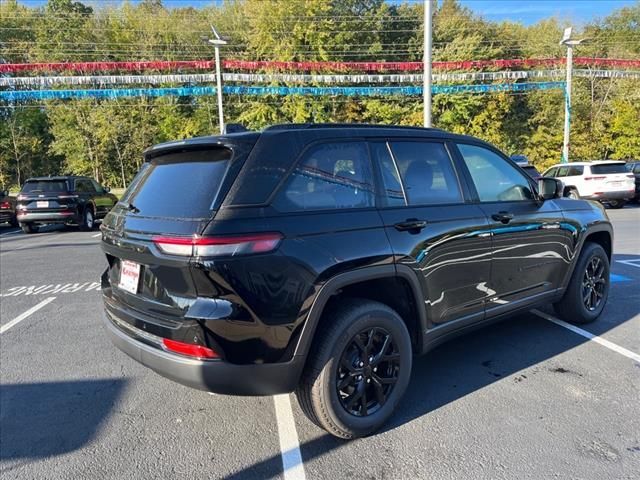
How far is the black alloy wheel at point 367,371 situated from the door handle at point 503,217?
1.37 m

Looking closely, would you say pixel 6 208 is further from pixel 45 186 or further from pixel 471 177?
pixel 471 177

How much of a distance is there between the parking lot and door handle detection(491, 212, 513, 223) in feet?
3.92

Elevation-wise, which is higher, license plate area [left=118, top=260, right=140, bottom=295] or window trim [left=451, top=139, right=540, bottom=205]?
window trim [left=451, top=139, right=540, bottom=205]

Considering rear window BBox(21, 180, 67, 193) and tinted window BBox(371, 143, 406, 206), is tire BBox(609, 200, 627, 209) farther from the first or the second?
rear window BBox(21, 180, 67, 193)

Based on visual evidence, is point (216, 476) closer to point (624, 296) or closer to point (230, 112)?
point (624, 296)

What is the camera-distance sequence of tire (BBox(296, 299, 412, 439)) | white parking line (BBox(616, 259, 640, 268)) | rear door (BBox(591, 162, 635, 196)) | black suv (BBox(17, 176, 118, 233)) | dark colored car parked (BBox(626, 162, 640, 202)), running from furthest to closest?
dark colored car parked (BBox(626, 162, 640, 202)) < rear door (BBox(591, 162, 635, 196)) < black suv (BBox(17, 176, 118, 233)) < white parking line (BBox(616, 259, 640, 268)) < tire (BBox(296, 299, 412, 439))

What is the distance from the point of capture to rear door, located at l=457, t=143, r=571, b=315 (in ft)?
11.3

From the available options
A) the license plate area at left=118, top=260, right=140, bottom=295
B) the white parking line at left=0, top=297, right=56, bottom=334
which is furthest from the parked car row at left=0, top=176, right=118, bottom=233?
the license plate area at left=118, top=260, right=140, bottom=295

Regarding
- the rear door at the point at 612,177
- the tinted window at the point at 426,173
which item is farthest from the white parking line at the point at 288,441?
the rear door at the point at 612,177

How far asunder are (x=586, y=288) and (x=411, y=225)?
272 centimetres

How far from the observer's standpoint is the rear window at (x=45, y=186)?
42.6 ft

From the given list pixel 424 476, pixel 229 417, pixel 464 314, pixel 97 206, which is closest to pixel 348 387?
pixel 424 476

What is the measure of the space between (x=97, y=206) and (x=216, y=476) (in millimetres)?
14296

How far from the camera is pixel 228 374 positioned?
2246 mm
